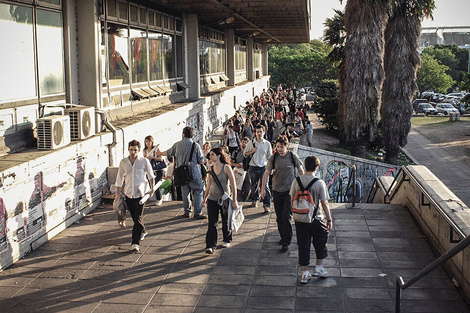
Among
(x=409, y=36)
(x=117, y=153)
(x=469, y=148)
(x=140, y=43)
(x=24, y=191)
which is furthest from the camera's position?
(x=469, y=148)

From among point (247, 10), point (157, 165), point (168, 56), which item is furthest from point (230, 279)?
point (247, 10)

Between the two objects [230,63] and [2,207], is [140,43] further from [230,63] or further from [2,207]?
[230,63]

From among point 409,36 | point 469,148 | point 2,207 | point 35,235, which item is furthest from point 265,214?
point 469,148

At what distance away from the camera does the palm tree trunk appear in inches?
1085

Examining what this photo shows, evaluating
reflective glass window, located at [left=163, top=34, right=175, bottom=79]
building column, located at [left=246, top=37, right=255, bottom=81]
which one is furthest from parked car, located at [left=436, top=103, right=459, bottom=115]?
reflective glass window, located at [left=163, top=34, right=175, bottom=79]

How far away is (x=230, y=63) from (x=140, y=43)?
16.7m

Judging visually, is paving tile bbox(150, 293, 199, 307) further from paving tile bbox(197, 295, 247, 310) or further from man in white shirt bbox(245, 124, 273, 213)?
man in white shirt bbox(245, 124, 273, 213)

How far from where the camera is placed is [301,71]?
261 feet

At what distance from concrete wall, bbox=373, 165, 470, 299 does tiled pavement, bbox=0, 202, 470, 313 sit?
0.21 meters

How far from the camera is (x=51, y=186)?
9531 mm

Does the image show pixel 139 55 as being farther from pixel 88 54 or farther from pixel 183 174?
pixel 183 174

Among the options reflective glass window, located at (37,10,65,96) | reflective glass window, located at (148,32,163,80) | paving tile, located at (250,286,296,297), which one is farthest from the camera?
reflective glass window, located at (148,32,163,80)

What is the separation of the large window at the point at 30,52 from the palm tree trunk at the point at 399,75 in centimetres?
1971

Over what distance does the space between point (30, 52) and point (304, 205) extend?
5.92 metres
